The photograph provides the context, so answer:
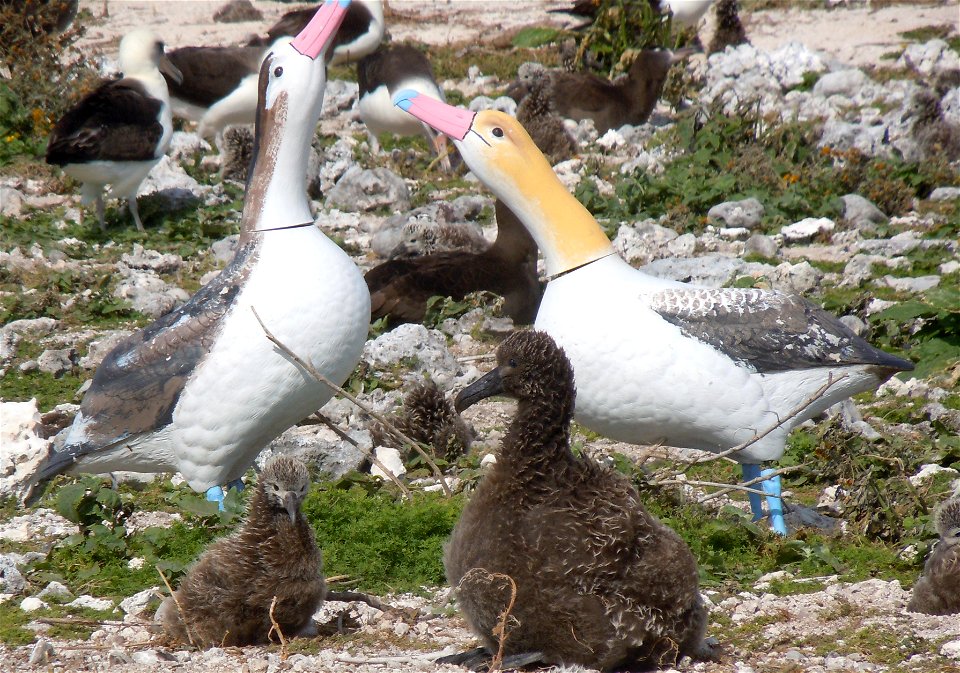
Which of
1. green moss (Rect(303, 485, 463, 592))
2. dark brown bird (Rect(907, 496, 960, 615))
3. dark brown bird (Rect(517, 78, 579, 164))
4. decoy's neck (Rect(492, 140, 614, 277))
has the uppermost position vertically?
decoy's neck (Rect(492, 140, 614, 277))

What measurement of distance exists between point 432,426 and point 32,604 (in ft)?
8.61

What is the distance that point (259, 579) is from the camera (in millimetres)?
4766

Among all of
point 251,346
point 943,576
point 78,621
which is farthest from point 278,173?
point 943,576

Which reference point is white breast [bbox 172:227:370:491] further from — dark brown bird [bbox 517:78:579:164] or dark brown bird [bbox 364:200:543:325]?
dark brown bird [bbox 517:78:579:164]

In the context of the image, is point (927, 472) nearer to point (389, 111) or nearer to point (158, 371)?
point (158, 371)

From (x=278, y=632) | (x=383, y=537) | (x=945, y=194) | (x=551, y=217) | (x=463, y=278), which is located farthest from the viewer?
(x=945, y=194)

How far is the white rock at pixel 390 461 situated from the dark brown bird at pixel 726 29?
13.1 m

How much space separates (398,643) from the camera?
4812 millimetres

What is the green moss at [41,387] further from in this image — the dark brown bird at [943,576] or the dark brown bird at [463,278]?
the dark brown bird at [943,576]

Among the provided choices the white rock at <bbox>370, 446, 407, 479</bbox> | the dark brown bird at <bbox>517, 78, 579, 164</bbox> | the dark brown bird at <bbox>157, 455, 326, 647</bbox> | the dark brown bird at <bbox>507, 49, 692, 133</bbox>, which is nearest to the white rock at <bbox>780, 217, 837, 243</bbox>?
the dark brown bird at <bbox>517, 78, 579, 164</bbox>

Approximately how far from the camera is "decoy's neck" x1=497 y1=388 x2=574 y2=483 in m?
4.44

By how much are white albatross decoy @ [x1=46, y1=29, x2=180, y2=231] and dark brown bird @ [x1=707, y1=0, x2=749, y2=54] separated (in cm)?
946

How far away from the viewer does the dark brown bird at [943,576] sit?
466 centimetres

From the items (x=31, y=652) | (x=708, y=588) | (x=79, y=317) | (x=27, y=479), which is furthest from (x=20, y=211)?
(x=708, y=588)
